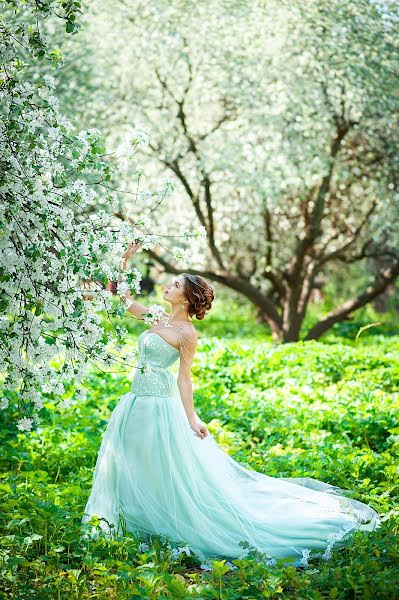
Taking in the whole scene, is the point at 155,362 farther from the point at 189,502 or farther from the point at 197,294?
the point at 189,502

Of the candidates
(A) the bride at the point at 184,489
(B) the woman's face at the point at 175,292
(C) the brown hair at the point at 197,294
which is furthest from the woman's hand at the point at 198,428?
(B) the woman's face at the point at 175,292

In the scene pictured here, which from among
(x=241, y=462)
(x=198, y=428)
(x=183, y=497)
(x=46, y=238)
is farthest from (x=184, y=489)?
(x=46, y=238)

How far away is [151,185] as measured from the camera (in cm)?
1761

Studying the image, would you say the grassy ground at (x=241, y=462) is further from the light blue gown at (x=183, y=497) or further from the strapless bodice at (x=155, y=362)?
the strapless bodice at (x=155, y=362)

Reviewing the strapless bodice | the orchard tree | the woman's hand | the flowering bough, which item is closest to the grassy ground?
the flowering bough

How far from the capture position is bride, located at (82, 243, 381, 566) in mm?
5422

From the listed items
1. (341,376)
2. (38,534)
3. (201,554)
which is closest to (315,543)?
(201,554)

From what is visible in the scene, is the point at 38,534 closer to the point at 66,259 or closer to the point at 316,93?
the point at 66,259

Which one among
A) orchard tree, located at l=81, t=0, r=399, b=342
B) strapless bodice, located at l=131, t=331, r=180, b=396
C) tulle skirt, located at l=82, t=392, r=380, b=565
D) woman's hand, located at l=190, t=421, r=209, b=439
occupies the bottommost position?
tulle skirt, located at l=82, t=392, r=380, b=565

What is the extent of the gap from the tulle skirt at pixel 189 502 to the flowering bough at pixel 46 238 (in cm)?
104

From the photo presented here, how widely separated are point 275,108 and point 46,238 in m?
10.2

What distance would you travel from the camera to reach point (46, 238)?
4590mm

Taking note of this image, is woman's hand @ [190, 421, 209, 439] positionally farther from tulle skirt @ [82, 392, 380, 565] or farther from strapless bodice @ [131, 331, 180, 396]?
strapless bodice @ [131, 331, 180, 396]

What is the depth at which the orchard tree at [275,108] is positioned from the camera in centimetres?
1296
